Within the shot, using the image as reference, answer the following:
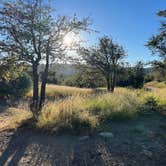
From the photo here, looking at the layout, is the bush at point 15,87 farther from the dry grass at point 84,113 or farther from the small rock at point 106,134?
the small rock at point 106,134

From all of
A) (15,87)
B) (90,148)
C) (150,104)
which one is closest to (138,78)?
(15,87)

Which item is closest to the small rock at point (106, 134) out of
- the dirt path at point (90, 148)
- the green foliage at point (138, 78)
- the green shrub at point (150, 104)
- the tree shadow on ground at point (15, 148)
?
the dirt path at point (90, 148)

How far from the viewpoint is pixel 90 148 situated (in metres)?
4.39

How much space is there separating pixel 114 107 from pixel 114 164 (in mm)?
3211

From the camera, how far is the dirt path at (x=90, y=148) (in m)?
3.89

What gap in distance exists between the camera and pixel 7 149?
473cm

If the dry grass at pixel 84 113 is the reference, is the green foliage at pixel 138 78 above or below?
above

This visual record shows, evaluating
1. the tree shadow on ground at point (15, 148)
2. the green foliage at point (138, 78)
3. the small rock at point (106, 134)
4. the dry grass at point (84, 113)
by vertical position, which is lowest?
the tree shadow on ground at point (15, 148)

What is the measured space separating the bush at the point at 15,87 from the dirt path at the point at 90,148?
488 inches

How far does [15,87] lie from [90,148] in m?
16.1

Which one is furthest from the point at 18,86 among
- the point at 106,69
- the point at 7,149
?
the point at 7,149

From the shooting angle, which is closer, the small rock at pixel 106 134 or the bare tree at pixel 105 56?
the small rock at pixel 106 134

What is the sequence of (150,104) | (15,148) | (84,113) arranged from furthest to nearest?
(150,104)
(84,113)
(15,148)

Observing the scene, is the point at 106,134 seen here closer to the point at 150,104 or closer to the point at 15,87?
the point at 150,104
